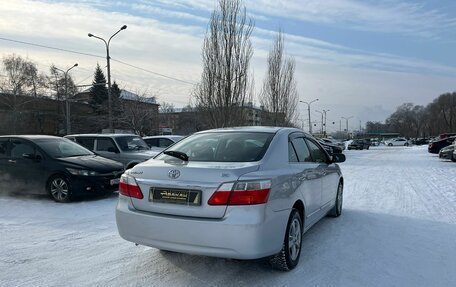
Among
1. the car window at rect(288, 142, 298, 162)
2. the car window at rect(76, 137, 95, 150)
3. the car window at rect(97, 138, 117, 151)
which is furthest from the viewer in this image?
the car window at rect(76, 137, 95, 150)

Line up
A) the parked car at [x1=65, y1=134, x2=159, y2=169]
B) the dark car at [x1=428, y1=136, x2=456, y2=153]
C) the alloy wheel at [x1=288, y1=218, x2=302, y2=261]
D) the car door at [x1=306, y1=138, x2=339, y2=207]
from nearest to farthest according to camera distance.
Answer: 1. the alloy wheel at [x1=288, y1=218, x2=302, y2=261]
2. the car door at [x1=306, y1=138, x2=339, y2=207]
3. the parked car at [x1=65, y1=134, x2=159, y2=169]
4. the dark car at [x1=428, y1=136, x2=456, y2=153]

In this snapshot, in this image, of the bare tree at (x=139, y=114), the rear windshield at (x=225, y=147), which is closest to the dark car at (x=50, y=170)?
the rear windshield at (x=225, y=147)

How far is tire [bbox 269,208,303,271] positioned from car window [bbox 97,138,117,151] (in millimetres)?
8844

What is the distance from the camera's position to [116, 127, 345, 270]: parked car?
145 inches

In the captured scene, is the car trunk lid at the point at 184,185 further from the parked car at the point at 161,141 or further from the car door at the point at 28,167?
the parked car at the point at 161,141

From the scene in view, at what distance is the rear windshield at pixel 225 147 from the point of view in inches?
172

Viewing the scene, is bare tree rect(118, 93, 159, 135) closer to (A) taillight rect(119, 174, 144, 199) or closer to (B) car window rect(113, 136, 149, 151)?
(B) car window rect(113, 136, 149, 151)

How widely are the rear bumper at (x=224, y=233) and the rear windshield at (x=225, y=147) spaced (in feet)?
2.40

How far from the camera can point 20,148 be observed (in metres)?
9.12

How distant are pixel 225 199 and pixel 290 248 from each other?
112cm

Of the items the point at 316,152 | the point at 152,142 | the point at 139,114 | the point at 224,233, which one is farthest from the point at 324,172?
the point at 139,114

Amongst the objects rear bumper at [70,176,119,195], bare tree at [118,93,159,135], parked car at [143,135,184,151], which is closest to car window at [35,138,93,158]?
rear bumper at [70,176,119,195]

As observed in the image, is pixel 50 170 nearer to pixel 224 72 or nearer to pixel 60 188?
pixel 60 188

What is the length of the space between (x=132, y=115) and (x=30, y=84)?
118 feet
